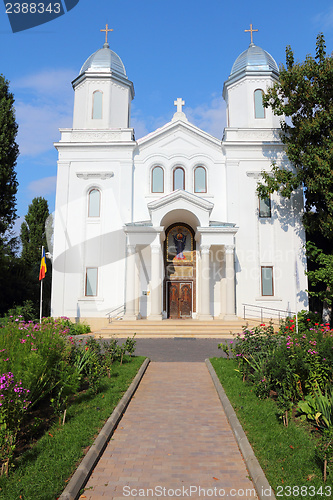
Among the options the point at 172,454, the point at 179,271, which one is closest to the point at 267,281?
the point at 179,271

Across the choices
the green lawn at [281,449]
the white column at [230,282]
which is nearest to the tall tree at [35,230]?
the white column at [230,282]

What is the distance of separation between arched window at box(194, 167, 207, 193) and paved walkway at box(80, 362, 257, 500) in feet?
56.6

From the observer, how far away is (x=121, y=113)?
25.9m

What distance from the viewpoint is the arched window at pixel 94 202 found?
24156 millimetres

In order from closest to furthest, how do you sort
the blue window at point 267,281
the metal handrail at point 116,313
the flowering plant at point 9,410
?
1. the flowering plant at point 9,410
2. the metal handrail at point 116,313
3. the blue window at point 267,281

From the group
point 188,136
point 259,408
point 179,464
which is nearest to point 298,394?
point 259,408

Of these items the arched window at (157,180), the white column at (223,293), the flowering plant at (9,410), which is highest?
the arched window at (157,180)

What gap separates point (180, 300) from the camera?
24.2 meters

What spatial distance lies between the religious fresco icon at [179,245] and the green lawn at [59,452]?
16503mm

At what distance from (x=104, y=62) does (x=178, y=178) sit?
9.59m

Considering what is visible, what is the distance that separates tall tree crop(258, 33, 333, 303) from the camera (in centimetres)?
1973

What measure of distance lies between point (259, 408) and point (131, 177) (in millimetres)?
18978

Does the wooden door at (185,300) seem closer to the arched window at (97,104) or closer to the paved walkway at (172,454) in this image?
the arched window at (97,104)

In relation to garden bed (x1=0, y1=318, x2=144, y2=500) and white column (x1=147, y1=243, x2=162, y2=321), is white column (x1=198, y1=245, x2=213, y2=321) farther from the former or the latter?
garden bed (x1=0, y1=318, x2=144, y2=500)
